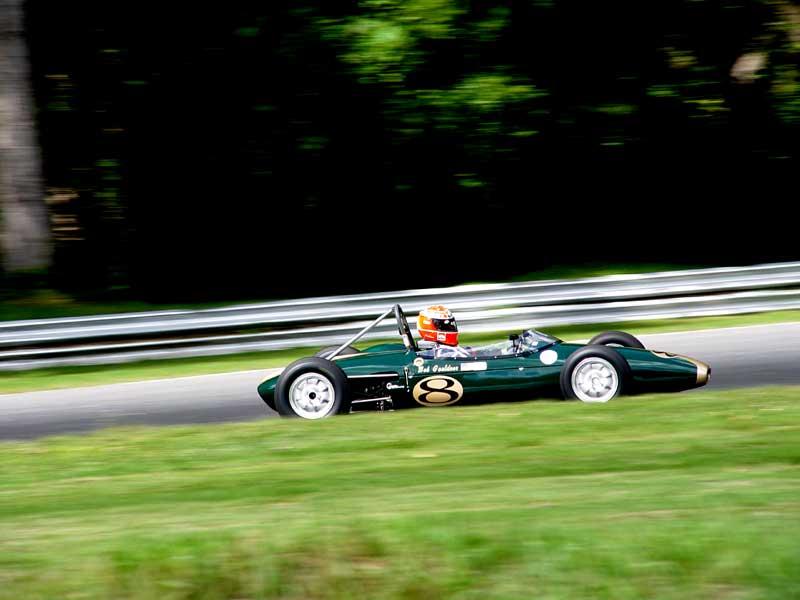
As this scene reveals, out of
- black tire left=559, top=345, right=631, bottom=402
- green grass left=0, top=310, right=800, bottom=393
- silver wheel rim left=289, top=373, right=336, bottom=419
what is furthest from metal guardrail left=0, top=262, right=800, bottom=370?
black tire left=559, top=345, right=631, bottom=402

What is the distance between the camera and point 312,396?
9.62 meters

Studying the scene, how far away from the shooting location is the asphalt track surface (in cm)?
1026

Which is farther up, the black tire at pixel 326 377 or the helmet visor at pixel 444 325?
the helmet visor at pixel 444 325

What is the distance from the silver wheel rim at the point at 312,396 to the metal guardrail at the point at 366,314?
3.90m

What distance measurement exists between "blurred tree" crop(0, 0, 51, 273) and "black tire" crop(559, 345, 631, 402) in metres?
8.77

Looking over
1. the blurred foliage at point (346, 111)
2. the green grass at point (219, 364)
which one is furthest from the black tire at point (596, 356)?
the blurred foliage at point (346, 111)

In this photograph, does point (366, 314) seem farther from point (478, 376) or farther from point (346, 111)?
point (478, 376)

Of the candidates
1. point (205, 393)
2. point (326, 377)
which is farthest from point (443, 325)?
point (205, 393)

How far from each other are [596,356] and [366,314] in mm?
4813

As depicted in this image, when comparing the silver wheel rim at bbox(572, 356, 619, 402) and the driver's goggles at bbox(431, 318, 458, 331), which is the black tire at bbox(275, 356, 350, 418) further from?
the silver wheel rim at bbox(572, 356, 619, 402)

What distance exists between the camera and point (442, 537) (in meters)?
5.11

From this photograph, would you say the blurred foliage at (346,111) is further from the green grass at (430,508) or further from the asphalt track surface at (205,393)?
the green grass at (430,508)

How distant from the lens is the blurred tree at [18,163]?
14.7 m

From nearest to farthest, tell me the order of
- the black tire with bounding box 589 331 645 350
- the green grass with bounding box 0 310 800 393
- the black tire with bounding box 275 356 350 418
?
the black tire with bounding box 275 356 350 418, the black tire with bounding box 589 331 645 350, the green grass with bounding box 0 310 800 393
